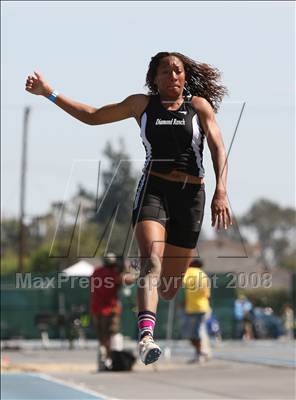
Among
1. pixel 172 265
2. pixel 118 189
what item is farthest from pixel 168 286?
pixel 118 189

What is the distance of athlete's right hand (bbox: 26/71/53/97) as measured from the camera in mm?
9438

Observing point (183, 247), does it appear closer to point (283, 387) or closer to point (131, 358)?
point (283, 387)

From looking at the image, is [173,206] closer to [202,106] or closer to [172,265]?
[172,265]

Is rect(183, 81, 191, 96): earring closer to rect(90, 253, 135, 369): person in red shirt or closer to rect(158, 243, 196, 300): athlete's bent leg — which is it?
rect(158, 243, 196, 300): athlete's bent leg

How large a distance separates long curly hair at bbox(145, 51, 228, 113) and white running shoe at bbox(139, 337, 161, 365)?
201 centimetres

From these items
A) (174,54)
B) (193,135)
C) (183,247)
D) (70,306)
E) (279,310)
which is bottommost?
(279,310)

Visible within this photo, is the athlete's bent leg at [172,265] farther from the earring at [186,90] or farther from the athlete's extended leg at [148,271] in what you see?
the earring at [186,90]

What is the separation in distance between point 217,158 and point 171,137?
1.23ft

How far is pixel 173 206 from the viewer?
370 inches

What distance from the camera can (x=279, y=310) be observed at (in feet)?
203

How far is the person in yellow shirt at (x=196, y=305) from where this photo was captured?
2125cm

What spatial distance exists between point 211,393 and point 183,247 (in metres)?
5.31

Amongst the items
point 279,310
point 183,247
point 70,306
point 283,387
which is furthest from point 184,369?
point 279,310

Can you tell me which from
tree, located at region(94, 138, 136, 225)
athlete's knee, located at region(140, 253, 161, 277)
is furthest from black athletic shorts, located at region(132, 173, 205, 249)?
tree, located at region(94, 138, 136, 225)
